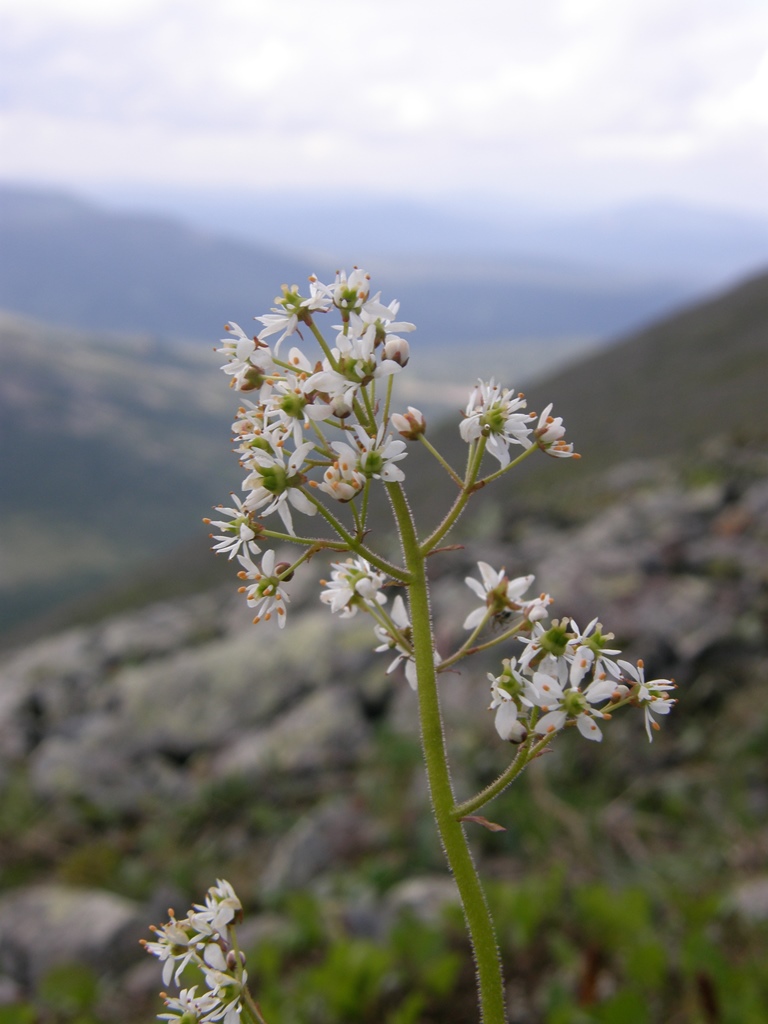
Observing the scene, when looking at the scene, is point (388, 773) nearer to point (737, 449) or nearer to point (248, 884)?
point (248, 884)

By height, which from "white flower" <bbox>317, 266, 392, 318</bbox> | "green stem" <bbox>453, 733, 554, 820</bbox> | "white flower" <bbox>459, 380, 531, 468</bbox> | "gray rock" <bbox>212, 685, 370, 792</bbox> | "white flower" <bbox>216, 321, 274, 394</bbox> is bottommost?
"green stem" <bbox>453, 733, 554, 820</bbox>

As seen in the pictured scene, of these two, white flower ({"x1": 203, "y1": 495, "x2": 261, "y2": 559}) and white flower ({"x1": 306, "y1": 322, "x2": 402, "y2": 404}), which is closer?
white flower ({"x1": 306, "y1": 322, "x2": 402, "y2": 404})

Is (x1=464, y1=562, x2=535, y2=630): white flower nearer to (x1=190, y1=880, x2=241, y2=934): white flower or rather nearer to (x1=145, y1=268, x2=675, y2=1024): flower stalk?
(x1=145, y1=268, x2=675, y2=1024): flower stalk

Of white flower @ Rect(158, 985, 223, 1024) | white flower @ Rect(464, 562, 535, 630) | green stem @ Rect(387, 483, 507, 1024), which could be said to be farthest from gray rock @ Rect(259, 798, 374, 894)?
white flower @ Rect(464, 562, 535, 630)

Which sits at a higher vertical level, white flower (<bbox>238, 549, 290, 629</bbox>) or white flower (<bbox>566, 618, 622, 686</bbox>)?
white flower (<bbox>238, 549, 290, 629</bbox>)

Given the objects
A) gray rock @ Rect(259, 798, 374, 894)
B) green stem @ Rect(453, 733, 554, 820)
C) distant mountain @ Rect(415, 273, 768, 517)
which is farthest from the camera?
distant mountain @ Rect(415, 273, 768, 517)

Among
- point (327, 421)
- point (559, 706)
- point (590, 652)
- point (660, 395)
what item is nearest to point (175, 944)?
point (559, 706)
